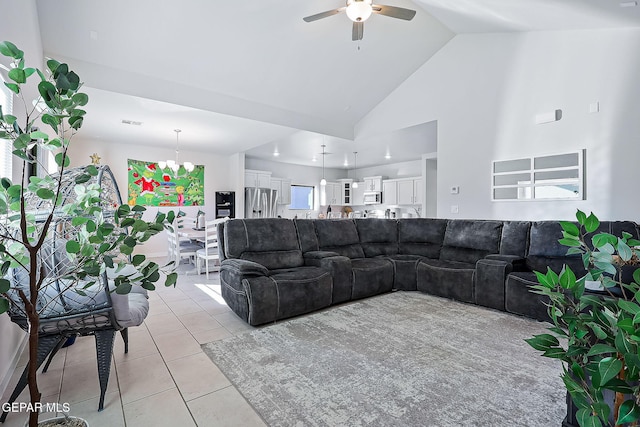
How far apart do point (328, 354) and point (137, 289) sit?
57.7 inches

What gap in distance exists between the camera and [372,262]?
410cm

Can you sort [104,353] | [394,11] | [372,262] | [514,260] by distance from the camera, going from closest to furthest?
[104,353] < [394,11] < [514,260] < [372,262]

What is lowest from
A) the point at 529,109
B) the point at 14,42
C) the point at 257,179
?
the point at 257,179

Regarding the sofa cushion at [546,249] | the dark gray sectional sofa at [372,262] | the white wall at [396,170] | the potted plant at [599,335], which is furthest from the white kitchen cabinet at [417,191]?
the potted plant at [599,335]

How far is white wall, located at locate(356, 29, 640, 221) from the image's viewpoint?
11.8 ft

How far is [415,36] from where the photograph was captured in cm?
475

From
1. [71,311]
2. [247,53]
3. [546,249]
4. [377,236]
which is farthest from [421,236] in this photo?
[71,311]

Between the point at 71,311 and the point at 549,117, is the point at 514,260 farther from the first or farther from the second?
the point at 71,311

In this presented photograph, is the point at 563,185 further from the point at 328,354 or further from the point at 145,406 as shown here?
the point at 145,406

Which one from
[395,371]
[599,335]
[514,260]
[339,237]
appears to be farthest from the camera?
[339,237]

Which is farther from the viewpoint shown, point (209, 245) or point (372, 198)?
point (372, 198)

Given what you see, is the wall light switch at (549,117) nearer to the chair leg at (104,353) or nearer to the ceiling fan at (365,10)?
the ceiling fan at (365,10)

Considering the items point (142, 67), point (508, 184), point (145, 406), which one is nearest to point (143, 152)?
point (142, 67)

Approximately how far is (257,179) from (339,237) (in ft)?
16.0
